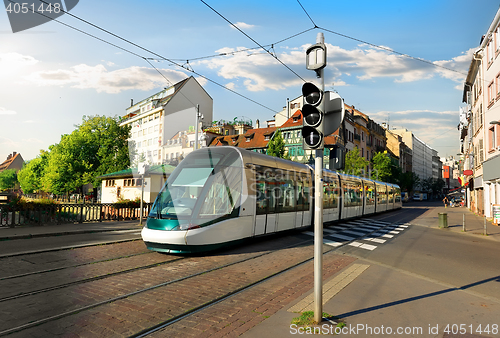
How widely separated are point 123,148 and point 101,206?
101ft

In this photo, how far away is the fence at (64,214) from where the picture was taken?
1531cm

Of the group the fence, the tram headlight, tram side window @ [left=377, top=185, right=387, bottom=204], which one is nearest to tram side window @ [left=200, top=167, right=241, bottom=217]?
the tram headlight

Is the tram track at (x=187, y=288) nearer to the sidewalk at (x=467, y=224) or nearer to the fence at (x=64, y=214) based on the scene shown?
the fence at (x=64, y=214)

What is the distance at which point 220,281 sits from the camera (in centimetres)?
710

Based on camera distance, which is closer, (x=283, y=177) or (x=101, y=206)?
(x=283, y=177)

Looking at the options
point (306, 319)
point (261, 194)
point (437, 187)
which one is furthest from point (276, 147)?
point (437, 187)

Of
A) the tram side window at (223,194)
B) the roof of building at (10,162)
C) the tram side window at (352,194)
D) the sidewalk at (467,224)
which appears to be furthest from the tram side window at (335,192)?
the roof of building at (10,162)

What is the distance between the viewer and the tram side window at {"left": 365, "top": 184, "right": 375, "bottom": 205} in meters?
26.7

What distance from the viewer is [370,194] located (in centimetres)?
2773

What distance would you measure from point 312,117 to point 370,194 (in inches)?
958

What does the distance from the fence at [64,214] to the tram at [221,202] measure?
9.19 m

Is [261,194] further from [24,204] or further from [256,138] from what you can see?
[256,138]

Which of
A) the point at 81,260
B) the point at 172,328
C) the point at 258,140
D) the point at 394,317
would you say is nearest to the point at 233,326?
the point at 172,328

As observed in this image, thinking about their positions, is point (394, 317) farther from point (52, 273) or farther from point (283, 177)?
point (283, 177)
